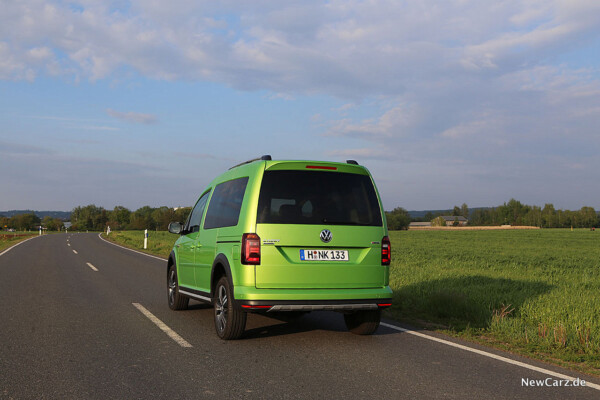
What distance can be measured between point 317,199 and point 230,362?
2.06m

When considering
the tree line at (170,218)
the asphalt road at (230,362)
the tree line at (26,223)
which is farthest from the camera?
the tree line at (26,223)

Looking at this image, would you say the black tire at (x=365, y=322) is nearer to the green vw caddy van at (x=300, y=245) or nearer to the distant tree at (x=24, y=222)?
the green vw caddy van at (x=300, y=245)

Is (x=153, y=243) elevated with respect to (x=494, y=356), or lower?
elevated

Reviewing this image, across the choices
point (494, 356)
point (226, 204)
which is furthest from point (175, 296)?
point (494, 356)

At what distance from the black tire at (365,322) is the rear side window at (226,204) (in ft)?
6.63

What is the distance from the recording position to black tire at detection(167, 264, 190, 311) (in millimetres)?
8320

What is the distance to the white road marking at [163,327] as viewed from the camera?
6.05m

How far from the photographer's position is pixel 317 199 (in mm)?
6055

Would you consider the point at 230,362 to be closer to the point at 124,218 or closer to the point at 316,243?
the point at 316,243

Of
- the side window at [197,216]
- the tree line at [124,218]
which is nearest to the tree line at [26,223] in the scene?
the tree line at [124,218]

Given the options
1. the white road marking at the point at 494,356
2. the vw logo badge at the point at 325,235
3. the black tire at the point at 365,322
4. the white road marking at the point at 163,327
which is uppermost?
the vw logo badge at the point at 325,235

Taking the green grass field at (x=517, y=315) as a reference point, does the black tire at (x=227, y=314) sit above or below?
above

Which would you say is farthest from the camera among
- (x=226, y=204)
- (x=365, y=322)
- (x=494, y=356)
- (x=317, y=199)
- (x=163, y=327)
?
(x=163, y=327)

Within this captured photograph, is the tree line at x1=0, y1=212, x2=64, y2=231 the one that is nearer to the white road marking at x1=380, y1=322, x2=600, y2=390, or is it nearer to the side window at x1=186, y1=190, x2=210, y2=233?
the side window at x1=186, y1=190, x2=210, y2=233
